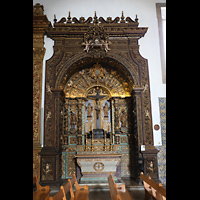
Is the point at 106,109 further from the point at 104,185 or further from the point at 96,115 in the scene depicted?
the point at 104,185

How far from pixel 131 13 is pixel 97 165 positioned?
682 centimetres

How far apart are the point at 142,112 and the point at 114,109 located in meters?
1.49

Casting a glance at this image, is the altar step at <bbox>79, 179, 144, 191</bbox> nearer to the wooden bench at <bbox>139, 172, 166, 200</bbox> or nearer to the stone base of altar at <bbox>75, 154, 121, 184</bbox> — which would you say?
the stone base of altar at <bbox>75, 154, 121, 184</bbox>

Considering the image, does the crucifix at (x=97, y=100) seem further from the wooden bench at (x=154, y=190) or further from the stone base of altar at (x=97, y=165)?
the wooden bench at (x=154, y=190)

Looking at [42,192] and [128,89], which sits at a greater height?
[128,89]

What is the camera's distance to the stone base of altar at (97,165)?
782 cm

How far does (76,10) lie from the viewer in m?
8.95

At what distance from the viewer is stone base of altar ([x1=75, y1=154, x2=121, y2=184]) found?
7824 millimetres

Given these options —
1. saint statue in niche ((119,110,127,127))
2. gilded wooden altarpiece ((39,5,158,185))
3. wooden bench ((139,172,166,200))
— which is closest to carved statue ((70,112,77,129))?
gilded wooden altarpiece ((39,5,158,185))

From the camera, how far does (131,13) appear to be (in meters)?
9.02

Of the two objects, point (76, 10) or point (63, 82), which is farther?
point (76, 10)

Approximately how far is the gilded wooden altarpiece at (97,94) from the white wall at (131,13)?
0.36 meters

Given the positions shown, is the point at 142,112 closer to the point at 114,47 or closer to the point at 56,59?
the point at 114,47
